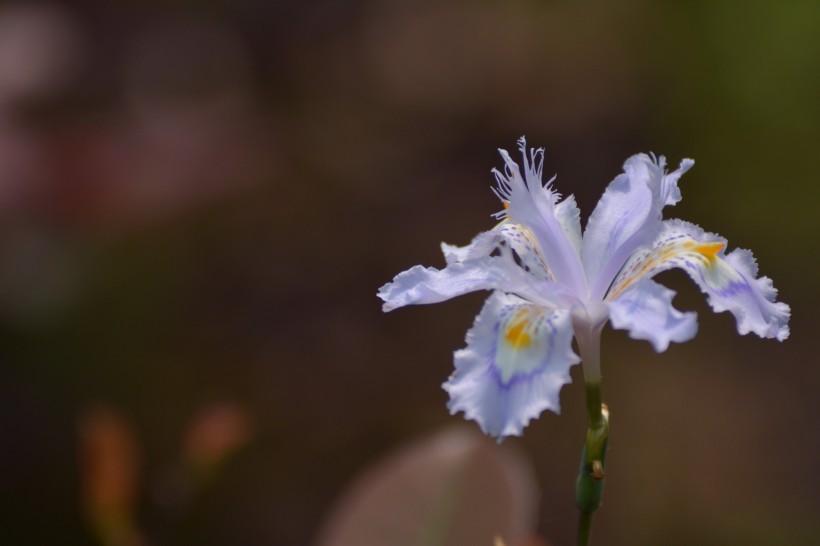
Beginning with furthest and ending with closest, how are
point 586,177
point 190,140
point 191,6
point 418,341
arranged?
point 191,6, point 586,177, point 418,341, point 190,140

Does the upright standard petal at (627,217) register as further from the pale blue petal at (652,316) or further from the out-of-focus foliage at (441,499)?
the out-of-focus foliage at (441,499)

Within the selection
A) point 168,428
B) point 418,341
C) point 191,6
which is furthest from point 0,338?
point 191,6

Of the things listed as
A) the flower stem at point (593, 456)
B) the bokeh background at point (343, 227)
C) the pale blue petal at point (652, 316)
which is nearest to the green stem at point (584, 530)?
the flower stem at point (593, 456)

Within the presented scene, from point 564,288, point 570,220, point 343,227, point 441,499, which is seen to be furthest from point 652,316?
point 343,227

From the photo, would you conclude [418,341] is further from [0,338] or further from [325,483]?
[0,338]

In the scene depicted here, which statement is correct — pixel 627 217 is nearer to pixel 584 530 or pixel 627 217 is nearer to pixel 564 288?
pixel 564 288
